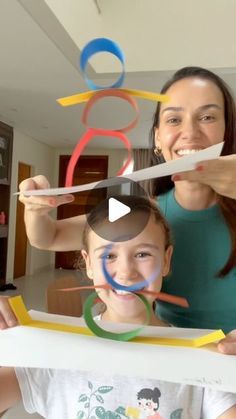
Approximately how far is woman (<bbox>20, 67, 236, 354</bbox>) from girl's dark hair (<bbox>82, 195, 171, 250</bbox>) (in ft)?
0.18

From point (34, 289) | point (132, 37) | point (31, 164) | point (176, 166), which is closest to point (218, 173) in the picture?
point (176, 166)

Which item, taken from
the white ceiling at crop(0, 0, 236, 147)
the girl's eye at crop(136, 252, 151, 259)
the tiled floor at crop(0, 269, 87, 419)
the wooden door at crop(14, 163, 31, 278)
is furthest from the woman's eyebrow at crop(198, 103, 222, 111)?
the wooden door at crop(14, 163, 31, 278)

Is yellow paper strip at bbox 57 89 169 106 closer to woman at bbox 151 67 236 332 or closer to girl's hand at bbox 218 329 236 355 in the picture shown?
woman at bbox 151 67 236 332

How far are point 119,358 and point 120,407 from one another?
175mm

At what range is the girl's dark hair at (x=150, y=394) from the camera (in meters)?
0.56

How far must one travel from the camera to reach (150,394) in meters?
0.56

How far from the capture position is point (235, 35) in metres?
2.84

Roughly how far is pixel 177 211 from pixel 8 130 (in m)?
4.85

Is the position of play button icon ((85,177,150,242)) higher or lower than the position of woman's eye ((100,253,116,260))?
higher

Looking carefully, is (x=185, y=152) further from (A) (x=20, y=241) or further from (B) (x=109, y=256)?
(A) (x=20, y=241)

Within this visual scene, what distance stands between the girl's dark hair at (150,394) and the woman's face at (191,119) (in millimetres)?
331

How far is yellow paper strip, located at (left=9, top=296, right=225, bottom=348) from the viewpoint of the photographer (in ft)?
1.51

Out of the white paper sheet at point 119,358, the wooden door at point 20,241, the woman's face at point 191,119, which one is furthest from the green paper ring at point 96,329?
the wooden door at point 20,241

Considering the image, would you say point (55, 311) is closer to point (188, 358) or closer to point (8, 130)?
point (188, 358)
